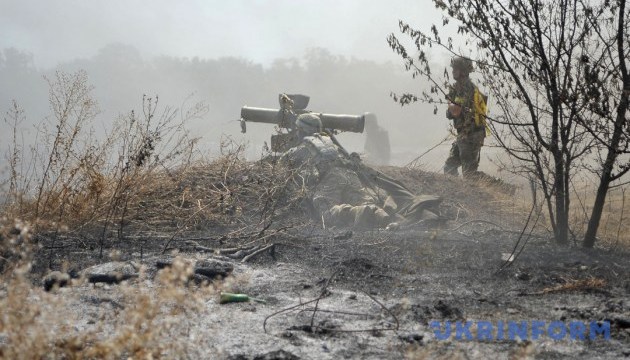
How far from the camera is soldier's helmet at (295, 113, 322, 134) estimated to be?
830 cm

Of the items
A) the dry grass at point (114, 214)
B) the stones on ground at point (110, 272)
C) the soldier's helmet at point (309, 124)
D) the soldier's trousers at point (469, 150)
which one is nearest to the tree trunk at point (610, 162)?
the dry grass at point (114, 214)

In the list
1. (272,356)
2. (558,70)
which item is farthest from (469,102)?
(272,356)

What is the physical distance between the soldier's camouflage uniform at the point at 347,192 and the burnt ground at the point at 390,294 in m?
0.44

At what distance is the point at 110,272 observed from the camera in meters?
3.86

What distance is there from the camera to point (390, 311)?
133 inches

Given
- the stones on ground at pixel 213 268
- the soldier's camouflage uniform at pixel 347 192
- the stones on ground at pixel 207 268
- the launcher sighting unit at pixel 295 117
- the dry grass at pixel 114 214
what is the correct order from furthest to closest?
1. the launcher sighting unit at pixel 295 117
2. the soldier's camouflage uniform at pixel 347 192
3. the stones on ground at pixel 213 268
4. the stones on ground at pixel 207 268
5. the dry grass at pixel 114 214

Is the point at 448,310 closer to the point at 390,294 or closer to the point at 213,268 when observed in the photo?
the point at 390,294

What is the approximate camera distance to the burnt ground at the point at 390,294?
280 cm

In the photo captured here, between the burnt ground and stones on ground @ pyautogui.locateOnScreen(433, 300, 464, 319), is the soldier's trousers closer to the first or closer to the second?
the burnt ground

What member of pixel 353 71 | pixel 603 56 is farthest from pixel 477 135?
pixel 353 71

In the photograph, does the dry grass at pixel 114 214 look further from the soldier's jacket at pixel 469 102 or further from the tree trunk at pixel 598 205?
the tree trunk at pixel 598 205

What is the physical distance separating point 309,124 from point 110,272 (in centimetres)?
484

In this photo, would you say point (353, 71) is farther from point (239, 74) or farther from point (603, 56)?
point (603, 56)

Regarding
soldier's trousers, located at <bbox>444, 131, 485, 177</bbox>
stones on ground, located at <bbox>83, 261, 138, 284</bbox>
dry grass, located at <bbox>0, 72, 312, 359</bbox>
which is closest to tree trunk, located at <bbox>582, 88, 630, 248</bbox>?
dry grass, located at <bbox>0, 72, 312, 359</bbox>
